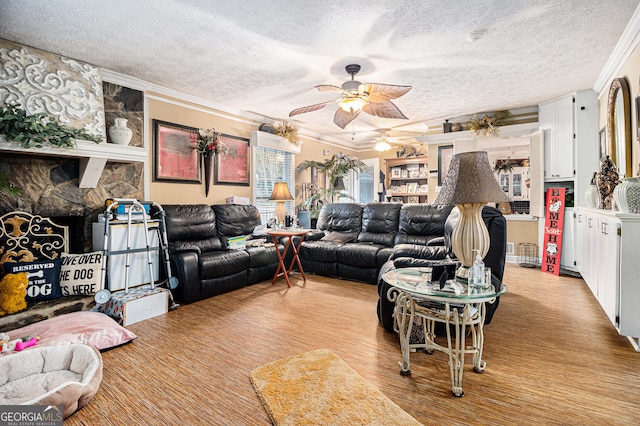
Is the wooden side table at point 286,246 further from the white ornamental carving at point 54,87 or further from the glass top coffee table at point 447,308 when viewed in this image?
the white ornamental carving at point 54,87

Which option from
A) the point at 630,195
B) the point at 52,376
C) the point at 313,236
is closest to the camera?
the point at 52,376

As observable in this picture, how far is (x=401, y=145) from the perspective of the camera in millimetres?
8008

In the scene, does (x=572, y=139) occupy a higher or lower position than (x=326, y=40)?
lower

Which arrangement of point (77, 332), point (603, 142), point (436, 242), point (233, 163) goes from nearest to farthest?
point (77, 332), point (436, 242), point (603, 142), point (233, 163)

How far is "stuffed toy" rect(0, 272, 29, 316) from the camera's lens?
2.61 metres

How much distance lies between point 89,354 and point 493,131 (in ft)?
20.1

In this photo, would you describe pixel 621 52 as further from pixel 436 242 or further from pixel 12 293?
pixel 12 293

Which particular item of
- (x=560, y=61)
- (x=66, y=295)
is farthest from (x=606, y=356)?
(x=66, y=295)

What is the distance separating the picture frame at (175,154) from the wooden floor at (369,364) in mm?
1924

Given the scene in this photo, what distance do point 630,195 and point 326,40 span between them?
2.71m

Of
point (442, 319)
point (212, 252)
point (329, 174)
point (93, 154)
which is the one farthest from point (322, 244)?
point (93, 154)

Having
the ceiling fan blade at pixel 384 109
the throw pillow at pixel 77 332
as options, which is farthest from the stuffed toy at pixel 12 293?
the ceiling fan blade at pixel 384 109

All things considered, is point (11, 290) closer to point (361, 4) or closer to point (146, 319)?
point (146, 319)

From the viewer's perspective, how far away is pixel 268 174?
19.6 feet
